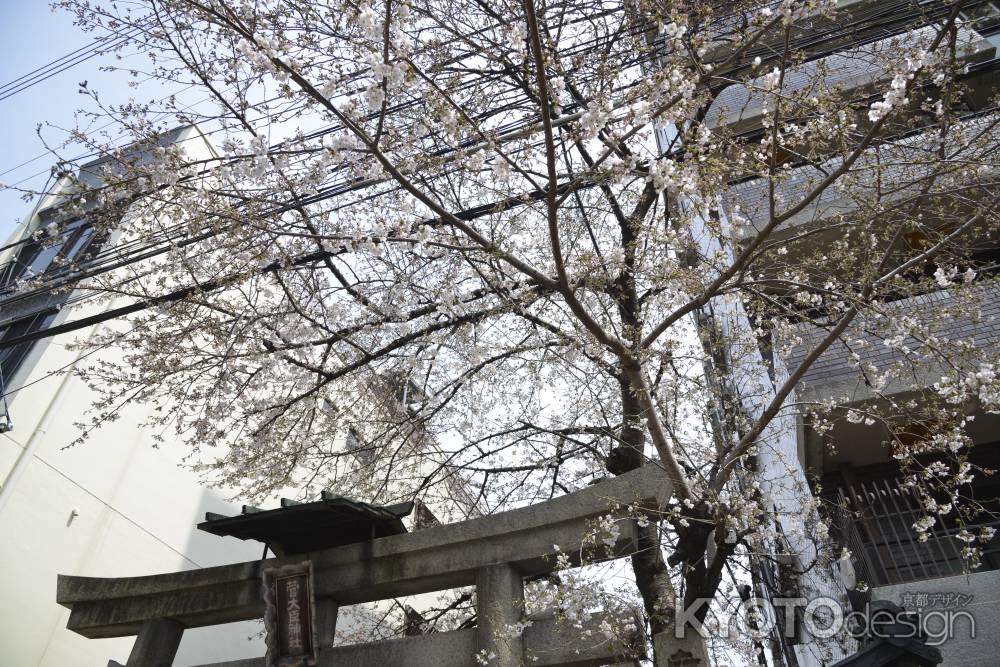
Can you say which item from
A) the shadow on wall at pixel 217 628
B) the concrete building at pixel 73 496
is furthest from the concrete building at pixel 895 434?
the shadow on wall at pixel 217 628

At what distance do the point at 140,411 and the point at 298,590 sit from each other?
18.3 feet

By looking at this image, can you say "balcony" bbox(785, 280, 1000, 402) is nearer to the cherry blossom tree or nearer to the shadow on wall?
the cherry blossom tree

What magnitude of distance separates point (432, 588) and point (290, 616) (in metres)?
1.25

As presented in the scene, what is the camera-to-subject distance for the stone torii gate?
4.99 m

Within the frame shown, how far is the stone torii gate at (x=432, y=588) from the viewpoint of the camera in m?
4.99

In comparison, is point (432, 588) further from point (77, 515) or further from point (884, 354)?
point (884, 354)

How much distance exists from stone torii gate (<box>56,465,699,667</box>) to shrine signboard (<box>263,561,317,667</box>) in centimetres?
15

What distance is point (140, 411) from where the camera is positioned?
9898mm

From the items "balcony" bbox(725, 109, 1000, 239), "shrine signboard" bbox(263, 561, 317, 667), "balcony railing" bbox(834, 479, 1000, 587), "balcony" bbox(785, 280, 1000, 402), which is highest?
"balcony" bbox(725, 109, 1000, 239)

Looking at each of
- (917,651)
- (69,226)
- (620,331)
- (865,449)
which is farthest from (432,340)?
(69,226)

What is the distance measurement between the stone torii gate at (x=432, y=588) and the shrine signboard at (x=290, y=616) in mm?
146

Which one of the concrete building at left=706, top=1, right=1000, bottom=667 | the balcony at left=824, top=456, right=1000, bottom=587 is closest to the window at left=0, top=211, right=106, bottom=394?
the concrete building at left=706, top=1, right=1000, bottom=667

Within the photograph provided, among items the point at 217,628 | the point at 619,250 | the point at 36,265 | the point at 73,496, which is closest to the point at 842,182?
the point at 619,250

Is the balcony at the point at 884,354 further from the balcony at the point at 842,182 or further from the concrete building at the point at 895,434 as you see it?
the balcony at the point at 842,182
